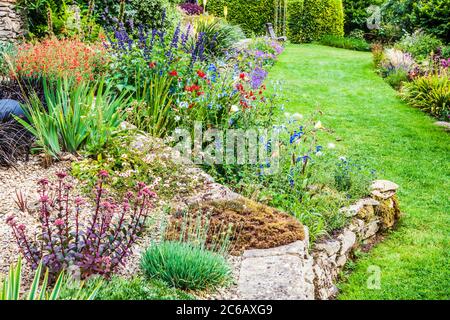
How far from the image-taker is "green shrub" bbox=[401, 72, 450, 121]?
375 inches

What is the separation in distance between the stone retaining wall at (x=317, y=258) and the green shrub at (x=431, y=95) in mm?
4341

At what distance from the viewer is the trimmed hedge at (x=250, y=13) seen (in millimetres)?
18875

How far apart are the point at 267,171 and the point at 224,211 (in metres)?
1.11

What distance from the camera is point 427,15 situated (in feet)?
46.2

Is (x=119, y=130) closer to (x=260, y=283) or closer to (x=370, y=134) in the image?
(x=260, y=283)

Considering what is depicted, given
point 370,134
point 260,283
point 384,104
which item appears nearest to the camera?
point 260,283

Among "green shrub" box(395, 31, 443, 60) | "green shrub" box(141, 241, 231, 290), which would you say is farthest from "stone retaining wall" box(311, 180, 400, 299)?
"green shrub" box(395, 31, 443, 60)

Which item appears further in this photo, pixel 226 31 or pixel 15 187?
pixel 226 31

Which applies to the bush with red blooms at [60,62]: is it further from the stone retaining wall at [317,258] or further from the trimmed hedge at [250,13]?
the trimmed hedge at [250,13]

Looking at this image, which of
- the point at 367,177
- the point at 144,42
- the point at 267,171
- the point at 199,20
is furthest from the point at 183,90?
the point at 199,20

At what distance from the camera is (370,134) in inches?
329

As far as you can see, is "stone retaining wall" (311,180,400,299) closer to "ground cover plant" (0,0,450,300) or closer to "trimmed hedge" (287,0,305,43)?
"ground cover plant" (0,0,450,300)

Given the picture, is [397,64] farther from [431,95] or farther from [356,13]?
[356,13]

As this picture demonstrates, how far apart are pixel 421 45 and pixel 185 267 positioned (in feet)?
38.3
